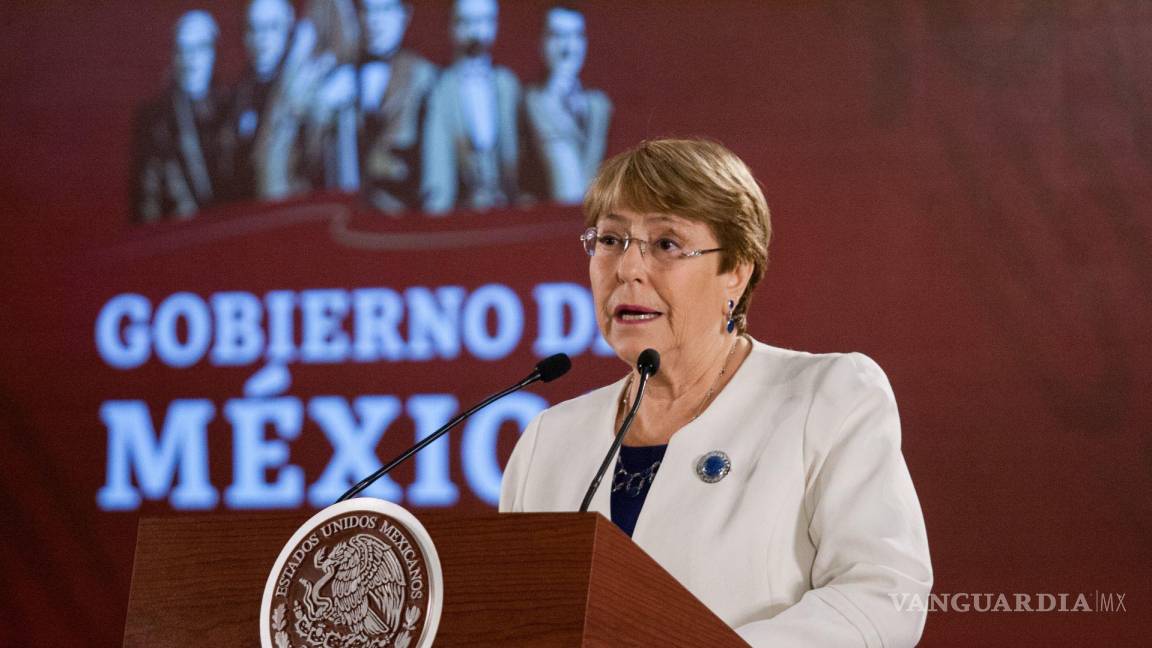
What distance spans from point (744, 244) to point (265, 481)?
2.10 meters

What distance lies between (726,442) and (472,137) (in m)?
1.98

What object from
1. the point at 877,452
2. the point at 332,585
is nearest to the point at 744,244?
the point at 877,452

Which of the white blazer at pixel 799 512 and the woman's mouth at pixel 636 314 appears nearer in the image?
the white blazer at pixel 799 512

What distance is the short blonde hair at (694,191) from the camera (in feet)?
7.04

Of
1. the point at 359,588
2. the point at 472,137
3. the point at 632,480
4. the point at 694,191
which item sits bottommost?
the point at 632,480

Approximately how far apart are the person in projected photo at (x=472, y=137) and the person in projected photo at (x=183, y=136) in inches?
28.0

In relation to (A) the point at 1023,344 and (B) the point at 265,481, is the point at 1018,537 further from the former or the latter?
(B) the point at 265,481

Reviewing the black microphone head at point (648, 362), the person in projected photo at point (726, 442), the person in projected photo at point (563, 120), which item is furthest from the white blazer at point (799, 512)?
the person in projected photo at point (563, 120)

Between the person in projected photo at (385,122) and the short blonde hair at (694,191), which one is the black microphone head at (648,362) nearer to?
the short blonde hair at (694,191)

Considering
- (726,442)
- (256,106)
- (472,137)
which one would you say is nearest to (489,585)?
(726,442)

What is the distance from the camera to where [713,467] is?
1996mm

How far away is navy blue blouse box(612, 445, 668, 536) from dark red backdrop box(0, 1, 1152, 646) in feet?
4.91

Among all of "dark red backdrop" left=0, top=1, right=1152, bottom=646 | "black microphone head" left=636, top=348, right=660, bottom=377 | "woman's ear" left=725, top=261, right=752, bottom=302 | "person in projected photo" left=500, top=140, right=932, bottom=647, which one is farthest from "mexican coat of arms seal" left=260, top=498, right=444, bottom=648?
"dark red backdrop" left=0, top=1, right=1152, bottom=646

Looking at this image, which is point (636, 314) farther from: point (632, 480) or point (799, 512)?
point (799, 512)
